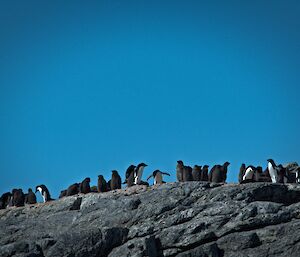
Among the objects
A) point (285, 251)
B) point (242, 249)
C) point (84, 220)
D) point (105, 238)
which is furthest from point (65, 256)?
point (285, 251)

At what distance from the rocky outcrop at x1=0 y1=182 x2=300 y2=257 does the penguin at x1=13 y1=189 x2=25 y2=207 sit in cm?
757

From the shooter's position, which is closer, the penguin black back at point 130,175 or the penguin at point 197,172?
the penguin at point 197,172

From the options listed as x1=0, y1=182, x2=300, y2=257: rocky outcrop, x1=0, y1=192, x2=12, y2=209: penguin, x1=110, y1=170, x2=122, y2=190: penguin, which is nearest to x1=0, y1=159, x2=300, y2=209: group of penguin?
x1=110, y1=170, x2=122, y2=190: penguin

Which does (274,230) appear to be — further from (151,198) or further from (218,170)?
(218,170)

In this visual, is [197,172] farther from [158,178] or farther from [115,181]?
[115,181]

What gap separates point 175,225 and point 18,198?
1868 cm

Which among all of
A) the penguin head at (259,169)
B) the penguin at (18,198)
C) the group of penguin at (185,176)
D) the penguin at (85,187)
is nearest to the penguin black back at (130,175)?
the group of penguin at (185,176)

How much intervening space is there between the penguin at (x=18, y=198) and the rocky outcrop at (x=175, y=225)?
7567mm

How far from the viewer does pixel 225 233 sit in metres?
33.2

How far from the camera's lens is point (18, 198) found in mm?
49438

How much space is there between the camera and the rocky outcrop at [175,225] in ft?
106

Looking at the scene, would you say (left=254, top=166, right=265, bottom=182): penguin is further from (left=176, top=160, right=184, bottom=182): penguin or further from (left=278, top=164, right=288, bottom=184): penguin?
(left=176, top=160, right=184, bottom=182): penguin

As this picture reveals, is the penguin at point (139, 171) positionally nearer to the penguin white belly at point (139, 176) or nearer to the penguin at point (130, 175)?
the penguin white belly at point (139, 176)

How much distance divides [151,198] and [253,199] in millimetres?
5965
